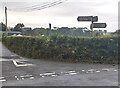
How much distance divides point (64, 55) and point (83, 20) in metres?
4.40

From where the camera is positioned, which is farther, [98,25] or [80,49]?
[98,25]

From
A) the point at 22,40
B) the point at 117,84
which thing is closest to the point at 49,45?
the point at 22,40

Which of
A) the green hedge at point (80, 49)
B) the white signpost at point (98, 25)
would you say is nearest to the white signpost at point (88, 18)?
the white signpost at point (98, 25)

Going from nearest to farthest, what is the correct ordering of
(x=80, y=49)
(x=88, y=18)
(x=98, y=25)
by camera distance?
(x=80, y=49), (x=88, y=18), (x=98, y=25)

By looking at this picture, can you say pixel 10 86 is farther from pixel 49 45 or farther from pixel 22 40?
pixel 22 40

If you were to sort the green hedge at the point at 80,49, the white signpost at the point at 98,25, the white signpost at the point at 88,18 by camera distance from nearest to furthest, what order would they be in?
the green hedge at the point at 80,49 < the white signpost at the point at 88,18 < the white signpost at the point at 98,25

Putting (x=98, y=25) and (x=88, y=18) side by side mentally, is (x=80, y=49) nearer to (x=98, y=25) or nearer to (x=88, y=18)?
(x=88, y=18)

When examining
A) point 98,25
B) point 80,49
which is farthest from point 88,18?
point 80,49

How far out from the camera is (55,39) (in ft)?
71.2

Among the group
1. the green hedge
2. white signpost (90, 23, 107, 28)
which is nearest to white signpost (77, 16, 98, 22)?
white signpost (90, 23, 107, 28)

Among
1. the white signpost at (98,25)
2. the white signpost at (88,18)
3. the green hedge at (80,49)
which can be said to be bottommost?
the green hedge at (80,49)

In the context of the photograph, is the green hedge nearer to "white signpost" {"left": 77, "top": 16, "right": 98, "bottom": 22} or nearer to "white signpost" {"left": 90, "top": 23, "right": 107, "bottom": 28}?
"white signpost" {"left": 77, "top": 16, "right": 98, "bottom": 22}

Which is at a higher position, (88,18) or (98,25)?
(88,18)

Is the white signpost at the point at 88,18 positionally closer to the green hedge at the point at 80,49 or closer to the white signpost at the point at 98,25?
the white signpost at the point at 98,25
